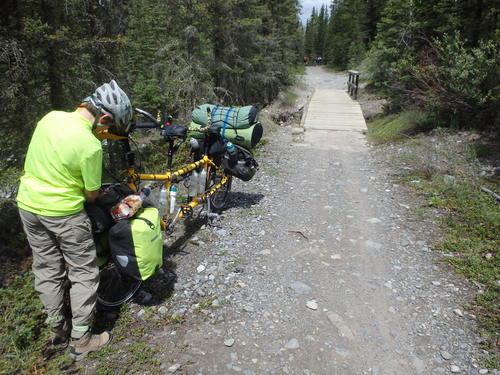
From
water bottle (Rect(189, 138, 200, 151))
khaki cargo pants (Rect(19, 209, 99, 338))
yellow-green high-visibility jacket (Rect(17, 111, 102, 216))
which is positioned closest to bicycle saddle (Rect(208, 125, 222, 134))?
water bottle (Rect(189, 138, 200, 151))

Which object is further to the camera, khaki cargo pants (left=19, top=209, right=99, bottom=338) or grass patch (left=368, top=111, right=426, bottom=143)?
grass patch (left=368, top=111, right=426, bottom=143)

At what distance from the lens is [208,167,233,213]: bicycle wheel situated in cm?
574

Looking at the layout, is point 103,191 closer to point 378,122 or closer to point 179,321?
point 179,321

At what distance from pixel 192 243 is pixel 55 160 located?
8.54 feet

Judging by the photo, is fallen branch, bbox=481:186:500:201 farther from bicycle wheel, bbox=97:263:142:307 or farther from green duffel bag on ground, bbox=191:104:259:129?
bicycle wheel, bbox=97:263:142:307

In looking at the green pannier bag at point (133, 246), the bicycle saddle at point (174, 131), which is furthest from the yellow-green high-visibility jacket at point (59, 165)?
the bicycle saddle at point (174, 131)

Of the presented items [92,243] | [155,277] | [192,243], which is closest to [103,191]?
[92,243]

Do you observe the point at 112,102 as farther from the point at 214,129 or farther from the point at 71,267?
the point at 214,129

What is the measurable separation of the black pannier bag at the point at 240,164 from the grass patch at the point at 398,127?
285 inches

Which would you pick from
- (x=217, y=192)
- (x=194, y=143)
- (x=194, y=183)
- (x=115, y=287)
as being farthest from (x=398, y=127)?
Answer: (x=115, y=287)

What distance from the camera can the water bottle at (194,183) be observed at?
5199 millimetres

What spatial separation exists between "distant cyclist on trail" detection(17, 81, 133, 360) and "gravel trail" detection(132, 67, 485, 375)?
0.88 meters

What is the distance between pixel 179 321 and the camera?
3541 mm

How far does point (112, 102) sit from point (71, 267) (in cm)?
165
